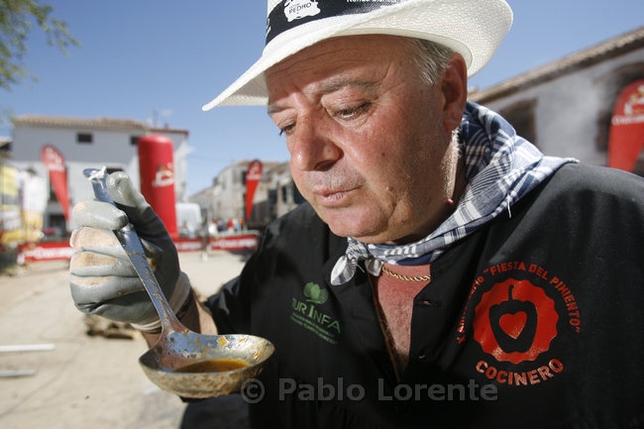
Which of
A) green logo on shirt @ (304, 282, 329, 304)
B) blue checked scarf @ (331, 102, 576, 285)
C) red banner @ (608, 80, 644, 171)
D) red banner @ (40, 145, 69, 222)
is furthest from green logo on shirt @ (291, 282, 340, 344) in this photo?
red banner @ (608, 80, 644, 171)

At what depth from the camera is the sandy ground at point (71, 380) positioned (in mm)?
2783

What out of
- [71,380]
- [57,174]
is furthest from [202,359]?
[57,174]

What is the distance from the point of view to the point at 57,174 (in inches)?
395

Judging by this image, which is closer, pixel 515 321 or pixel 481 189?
pixel 515 321

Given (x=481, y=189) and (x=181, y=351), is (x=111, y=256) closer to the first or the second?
(x=181, y=351)

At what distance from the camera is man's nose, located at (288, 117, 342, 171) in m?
1.13

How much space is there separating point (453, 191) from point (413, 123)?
0.38 m

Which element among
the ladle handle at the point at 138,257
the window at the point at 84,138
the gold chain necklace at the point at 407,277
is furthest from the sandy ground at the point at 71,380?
the window at the point at 84,138

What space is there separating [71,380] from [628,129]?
43.1 feet

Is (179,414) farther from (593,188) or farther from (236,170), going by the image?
(236,170)

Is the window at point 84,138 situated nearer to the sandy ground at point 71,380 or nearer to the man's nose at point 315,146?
the sandy ground at point 71,380

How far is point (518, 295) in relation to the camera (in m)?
1.15

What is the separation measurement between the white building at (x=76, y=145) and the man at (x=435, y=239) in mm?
31003

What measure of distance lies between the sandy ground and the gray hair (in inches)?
113
